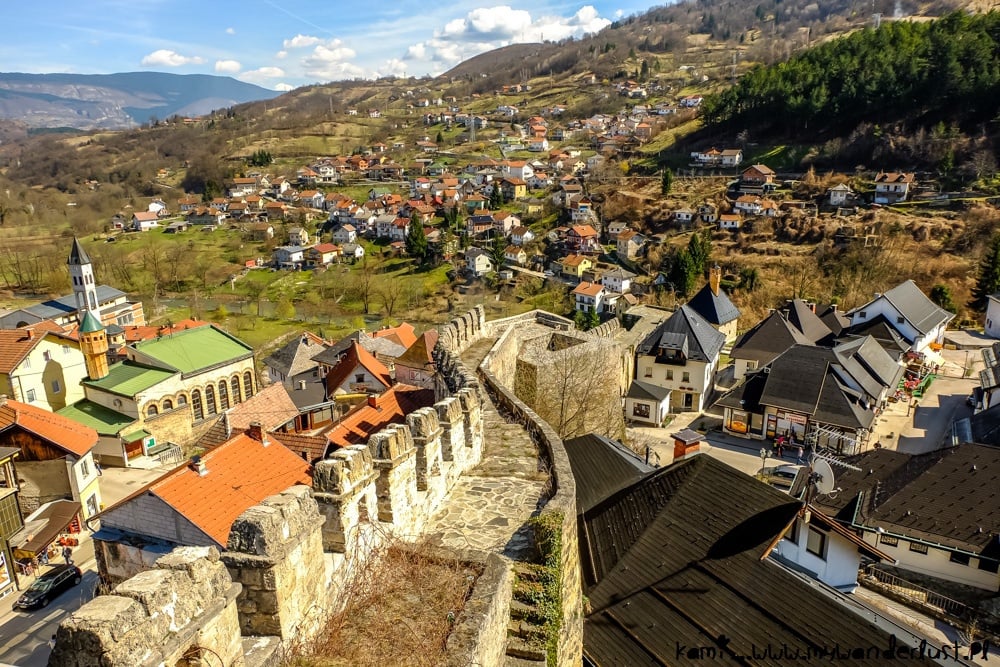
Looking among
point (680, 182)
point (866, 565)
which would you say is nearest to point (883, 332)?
point (866, 565)

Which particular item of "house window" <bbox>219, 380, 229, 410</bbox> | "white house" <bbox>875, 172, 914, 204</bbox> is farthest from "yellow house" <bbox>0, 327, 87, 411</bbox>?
"white house" <bbox>875, 172, 914, 204</bbox>

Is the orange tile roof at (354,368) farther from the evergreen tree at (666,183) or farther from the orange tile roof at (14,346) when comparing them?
the evergreen tree at (666,183)

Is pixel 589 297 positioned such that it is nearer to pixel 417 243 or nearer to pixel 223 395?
pixel 417 243

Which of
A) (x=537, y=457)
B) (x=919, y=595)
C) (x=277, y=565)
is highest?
(x=277, y=565)

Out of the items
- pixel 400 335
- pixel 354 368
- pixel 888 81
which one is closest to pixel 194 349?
pixel 354 368

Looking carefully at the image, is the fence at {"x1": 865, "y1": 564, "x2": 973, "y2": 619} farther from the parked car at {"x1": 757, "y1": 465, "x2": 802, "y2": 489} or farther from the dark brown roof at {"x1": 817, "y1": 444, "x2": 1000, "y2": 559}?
the parked car at {"x1": 757, "y1": 465, "x2": 802, "y2": 489}

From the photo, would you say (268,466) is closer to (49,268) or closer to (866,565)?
(866,565)
